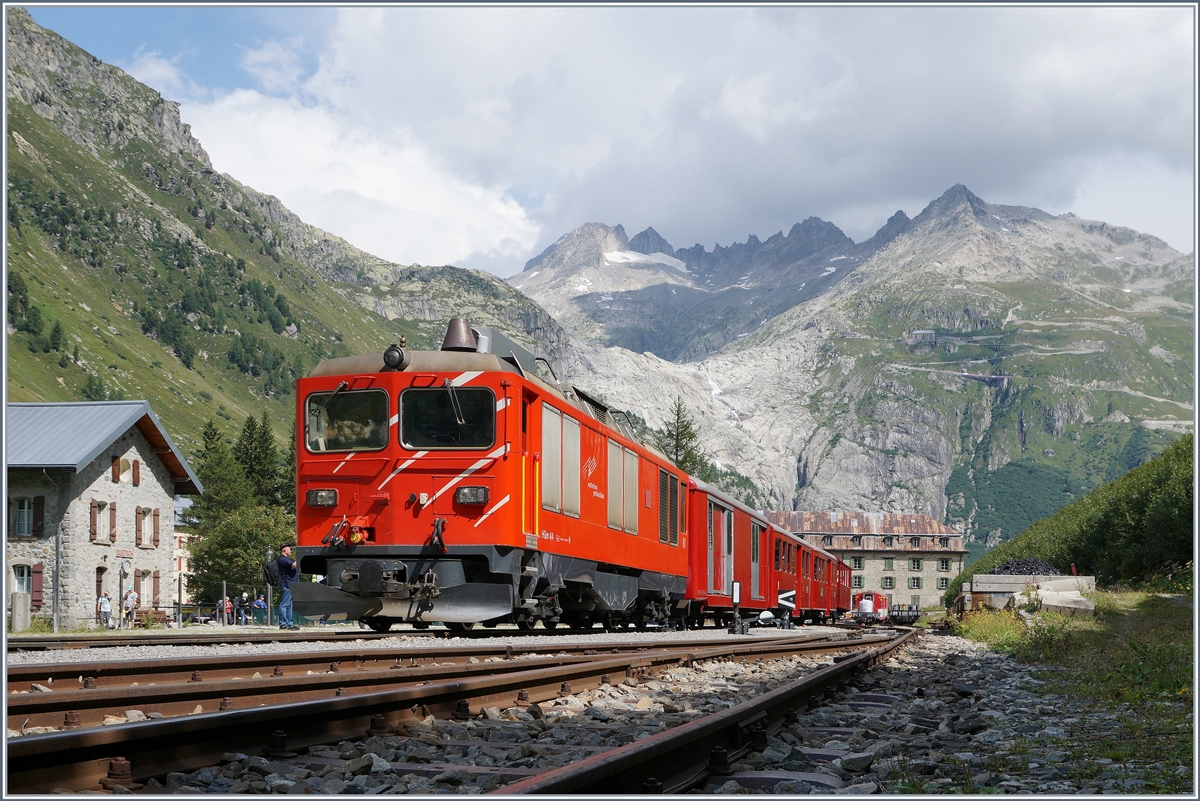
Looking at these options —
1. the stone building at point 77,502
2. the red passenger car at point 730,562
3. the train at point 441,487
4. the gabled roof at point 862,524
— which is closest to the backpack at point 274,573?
the train at point 441,487

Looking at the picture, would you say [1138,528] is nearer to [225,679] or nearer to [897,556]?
[225,679]

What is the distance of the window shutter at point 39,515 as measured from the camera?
40469 millimetres

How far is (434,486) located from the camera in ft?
45.1

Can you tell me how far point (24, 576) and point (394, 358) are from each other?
33870mm

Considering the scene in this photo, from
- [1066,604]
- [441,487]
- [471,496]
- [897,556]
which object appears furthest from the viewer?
[897,556]

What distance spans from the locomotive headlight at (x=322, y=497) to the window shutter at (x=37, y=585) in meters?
32.5

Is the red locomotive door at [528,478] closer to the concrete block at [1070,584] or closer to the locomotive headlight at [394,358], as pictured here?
the locomotive headlight at [394,358]

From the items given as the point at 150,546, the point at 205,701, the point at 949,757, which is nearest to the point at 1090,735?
the point at 949,757

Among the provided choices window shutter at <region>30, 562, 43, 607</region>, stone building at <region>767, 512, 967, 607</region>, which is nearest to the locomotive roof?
window shutter at <region>30, 562, 43, 607</region>

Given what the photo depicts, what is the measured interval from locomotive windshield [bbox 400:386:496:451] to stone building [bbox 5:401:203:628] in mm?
30420

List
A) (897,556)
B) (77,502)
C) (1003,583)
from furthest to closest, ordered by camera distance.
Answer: (897,556), (77,502), (1003,583)

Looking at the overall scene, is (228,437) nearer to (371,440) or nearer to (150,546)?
(150,546)

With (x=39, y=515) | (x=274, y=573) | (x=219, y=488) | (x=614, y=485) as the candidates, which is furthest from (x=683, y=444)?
(x=274, y=573)

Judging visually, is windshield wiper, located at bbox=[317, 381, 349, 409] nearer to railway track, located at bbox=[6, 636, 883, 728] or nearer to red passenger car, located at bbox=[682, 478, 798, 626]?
railway track, located at bbox=[6, 636, 883, 728]
